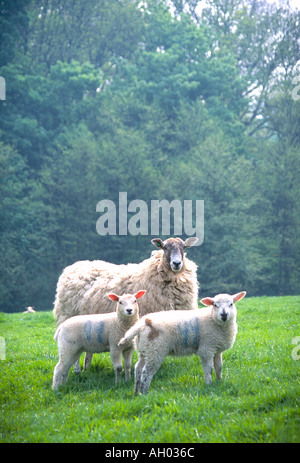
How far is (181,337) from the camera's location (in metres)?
5.80

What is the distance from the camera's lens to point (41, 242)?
29297 millimetres

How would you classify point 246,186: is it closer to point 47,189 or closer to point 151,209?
point 151,209

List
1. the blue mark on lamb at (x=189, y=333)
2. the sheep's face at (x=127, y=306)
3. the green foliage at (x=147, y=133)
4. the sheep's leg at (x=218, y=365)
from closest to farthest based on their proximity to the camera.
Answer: the blue mark on lamb at (x=189, y=333) < the sheep's leg at (x=218, y=365) < the sheep's face at (x=127, y=306) < the green foliage at (x=147, y=133)

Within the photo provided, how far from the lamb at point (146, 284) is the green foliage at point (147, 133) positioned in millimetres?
19348

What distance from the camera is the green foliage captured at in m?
28.8

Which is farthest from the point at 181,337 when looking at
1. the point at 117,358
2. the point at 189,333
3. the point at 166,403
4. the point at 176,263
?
the point at 176,263

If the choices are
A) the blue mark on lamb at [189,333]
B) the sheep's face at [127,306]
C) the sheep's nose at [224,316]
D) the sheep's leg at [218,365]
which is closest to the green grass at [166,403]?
the sheep's leg at [218,365]

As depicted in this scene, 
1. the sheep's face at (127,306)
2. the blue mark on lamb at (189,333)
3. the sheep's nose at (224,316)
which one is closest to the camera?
the sheep's nose at (224,316)

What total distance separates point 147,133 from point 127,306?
28.5 m

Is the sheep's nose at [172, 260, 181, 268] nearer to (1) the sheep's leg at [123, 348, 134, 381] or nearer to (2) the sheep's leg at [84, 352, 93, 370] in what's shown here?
(1) the sheep's leg at [123, 348, 134, 381]

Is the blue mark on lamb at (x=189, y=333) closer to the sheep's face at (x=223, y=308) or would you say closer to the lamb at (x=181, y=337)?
the lamb at (x=181, y=337)

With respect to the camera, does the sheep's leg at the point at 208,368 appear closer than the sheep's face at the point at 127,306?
Yes

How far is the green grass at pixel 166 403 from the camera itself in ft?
15.0

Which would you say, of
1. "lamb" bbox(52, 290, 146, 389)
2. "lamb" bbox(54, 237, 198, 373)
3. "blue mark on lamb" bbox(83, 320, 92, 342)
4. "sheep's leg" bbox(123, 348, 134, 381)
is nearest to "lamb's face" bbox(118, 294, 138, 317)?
"lamb" bbox(52, 290, 146, 389)
